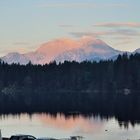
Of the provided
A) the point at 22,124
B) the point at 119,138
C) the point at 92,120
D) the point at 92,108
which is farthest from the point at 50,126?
the point at 92,108

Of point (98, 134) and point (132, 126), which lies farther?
point (132, 126)

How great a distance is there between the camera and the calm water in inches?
4156

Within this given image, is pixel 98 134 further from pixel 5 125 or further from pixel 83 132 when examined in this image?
pixel 5 125

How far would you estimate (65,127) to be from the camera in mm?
124875

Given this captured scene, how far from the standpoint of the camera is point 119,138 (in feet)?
325

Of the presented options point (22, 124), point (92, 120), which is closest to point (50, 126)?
point (22, 124)

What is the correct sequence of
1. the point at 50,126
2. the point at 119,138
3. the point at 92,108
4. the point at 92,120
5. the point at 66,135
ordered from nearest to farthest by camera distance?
the point at 119,138, the point at 66,135, the point at 50,126, the point at 92,120, the point at 92,108

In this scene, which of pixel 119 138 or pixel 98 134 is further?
pixel 98 134

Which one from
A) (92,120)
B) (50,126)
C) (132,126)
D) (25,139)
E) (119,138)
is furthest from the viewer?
(92,120)

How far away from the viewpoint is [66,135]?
107 m

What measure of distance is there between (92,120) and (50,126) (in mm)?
17734

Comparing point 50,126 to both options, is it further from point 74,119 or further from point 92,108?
point 92,108

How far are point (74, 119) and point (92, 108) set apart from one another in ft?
133

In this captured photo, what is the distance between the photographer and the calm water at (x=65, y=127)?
105562mm
